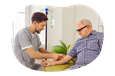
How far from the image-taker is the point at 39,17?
1.22 metres

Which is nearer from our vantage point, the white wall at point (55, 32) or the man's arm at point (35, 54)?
the man's arm at point (35, 54)

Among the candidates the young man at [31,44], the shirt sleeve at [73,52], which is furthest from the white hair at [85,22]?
the young man at [31,44]

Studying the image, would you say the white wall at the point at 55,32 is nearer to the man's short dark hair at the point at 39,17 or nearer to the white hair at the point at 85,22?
the man's short dark hair at the point at 39,17

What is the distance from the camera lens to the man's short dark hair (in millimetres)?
1215

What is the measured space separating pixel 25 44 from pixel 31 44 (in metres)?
0.06

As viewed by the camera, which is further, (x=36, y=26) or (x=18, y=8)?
(x=18, y=8)

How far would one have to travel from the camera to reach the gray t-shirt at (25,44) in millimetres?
1171

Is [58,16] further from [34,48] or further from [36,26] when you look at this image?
[34,48]

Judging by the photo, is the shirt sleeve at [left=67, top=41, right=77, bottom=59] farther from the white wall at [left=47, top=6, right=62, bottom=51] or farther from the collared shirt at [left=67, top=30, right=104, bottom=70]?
the white wall at [left=47, top=6, right=62, bottom=51]

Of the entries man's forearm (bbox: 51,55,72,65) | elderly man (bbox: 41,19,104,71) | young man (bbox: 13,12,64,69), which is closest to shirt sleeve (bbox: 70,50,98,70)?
elderly man (bbox: 41,19,104,71)

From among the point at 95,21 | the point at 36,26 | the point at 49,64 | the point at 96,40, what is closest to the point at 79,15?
the point at 95,21

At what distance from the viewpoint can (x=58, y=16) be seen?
1.34 m

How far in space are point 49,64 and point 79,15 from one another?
494 mm

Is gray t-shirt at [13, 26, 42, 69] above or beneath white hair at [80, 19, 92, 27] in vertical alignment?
beneath
